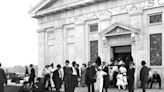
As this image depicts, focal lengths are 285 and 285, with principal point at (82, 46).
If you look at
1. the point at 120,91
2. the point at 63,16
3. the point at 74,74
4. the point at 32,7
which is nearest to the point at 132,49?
the point at 120,91

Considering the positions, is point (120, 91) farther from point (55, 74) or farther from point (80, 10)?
point (80, 10)

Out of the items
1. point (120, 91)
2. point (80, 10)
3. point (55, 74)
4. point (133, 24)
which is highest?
point (80, 10)

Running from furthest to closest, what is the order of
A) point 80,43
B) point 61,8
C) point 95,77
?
point 61,8
point 80,43
point 95,77

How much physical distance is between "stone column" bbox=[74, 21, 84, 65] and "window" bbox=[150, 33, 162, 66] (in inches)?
267

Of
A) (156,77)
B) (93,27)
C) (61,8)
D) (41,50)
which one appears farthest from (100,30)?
(41,50)

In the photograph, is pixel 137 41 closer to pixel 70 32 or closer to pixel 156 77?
pixel 156 77

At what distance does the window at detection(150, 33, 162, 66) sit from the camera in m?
19.3

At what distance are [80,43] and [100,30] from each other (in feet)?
9.02

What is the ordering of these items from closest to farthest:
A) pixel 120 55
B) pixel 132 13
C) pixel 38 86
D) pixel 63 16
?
pixel 38 86 → pixel 132 13 → pixel 120 55 → pixel 63 16

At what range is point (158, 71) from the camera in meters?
19.0

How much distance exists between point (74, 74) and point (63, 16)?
12036 mm

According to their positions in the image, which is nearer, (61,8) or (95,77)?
(95,77)

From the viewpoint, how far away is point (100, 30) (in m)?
23.3

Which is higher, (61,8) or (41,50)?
(61,8)
